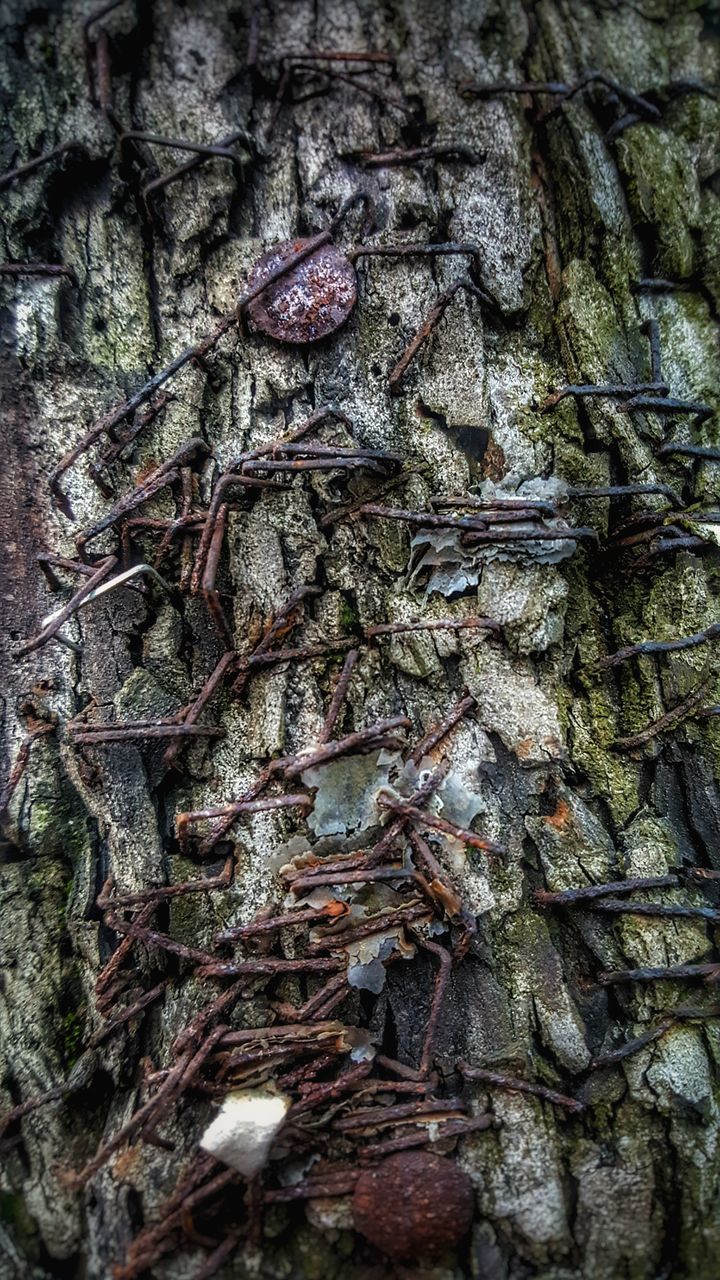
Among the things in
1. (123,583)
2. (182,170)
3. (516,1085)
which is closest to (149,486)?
(123,583)

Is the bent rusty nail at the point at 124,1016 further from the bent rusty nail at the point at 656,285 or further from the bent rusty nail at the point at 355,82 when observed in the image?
the bent rusty nail at the point at 355,82

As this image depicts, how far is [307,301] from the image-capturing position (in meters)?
2.20

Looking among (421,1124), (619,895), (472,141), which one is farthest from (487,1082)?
(472,141)

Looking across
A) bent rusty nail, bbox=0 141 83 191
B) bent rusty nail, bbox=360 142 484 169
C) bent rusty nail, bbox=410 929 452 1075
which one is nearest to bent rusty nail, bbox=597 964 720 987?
bent rusty nail, bbox=410 929 452 1075

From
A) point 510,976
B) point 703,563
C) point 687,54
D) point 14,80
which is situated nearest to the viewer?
point 510,976

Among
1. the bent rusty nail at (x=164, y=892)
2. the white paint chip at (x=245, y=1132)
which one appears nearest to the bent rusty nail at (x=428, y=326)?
the bent rusty nail at (x=164, y=892)

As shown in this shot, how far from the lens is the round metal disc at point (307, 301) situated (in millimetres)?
2189

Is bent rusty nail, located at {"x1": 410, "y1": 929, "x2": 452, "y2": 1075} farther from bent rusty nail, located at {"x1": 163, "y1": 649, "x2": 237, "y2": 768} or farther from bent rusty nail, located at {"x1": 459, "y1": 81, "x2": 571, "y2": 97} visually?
bent rusty nail, located at {"x1": 459, "y1": 81, "x2": 571, "y2": 97}

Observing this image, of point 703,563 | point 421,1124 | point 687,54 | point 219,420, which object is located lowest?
point 421,1124

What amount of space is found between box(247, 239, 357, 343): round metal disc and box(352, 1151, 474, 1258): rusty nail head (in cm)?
193

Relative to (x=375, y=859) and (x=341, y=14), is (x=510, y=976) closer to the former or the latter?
(x=375, y=859)

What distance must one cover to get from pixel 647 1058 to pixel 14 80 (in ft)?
9.67

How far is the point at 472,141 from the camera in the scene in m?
2.33

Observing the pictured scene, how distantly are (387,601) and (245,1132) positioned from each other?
1.19 meters
